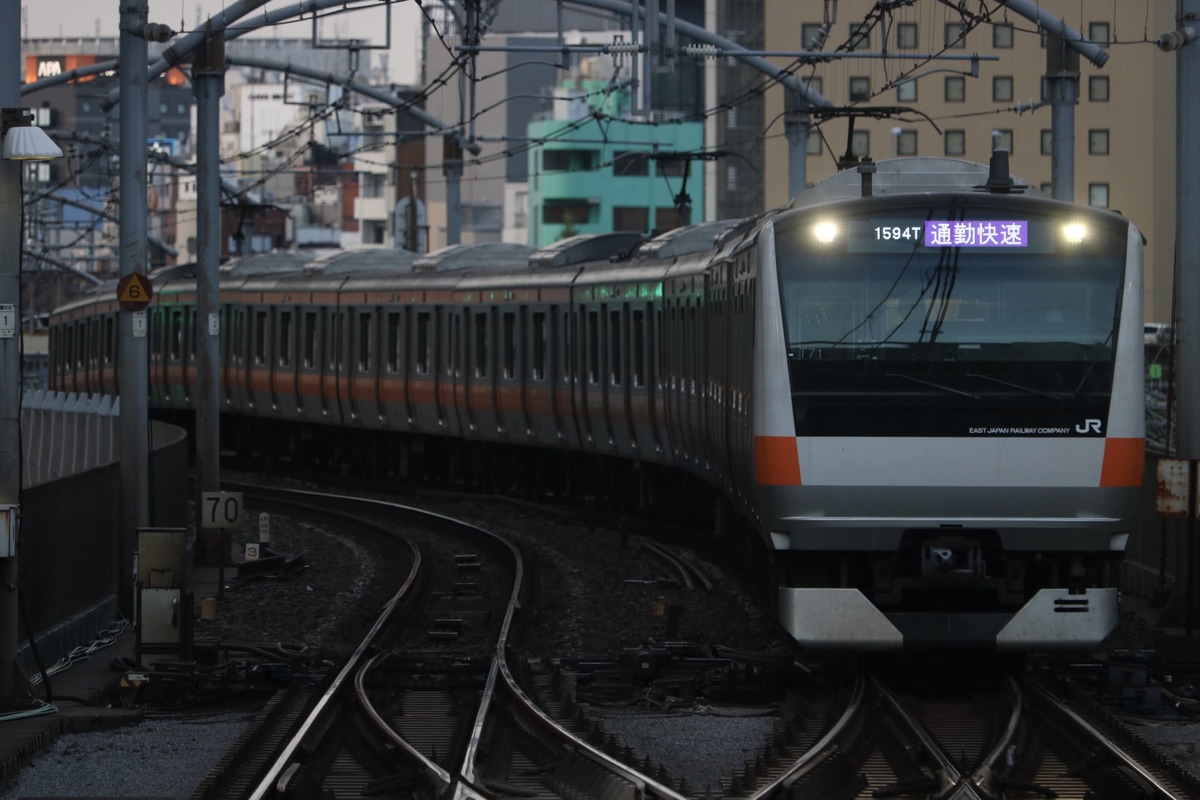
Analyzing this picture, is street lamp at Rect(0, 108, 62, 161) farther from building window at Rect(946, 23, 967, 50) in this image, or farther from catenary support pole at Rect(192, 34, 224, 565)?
catenary support pole at Rect(192, 34, 224, 565)

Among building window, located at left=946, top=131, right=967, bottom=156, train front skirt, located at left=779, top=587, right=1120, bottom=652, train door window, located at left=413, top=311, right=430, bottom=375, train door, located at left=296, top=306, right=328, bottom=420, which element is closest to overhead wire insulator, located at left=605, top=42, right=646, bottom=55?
train front skirt, located at left=779, top=587, right=1120, bottom=652

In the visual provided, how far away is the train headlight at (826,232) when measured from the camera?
35.7 ft

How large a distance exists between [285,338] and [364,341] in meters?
2.64

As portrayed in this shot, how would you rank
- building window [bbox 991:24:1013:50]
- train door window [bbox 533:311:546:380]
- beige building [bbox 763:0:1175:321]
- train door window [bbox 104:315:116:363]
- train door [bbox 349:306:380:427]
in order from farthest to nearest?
beige building [bbox 763:0:1175:321], building window [bbox 991:24:1013:50], train door window [bbox 104:315:116:363], train door [bbox 349:306:380:427], train door window [bbox 533:311:546:380]

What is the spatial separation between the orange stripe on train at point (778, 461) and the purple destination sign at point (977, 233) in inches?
51.0

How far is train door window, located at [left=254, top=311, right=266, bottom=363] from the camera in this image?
32.8 meters

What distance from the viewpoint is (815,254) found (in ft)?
35.8

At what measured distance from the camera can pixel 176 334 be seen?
35.1 meters

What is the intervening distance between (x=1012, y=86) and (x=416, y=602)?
59881 mm

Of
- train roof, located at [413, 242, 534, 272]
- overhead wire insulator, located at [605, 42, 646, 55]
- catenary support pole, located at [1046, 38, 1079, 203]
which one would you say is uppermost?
overhead wire insulator, located at [605, 42, 646, 55]

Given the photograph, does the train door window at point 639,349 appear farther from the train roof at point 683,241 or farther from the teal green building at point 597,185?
the teal green building at point 597,185

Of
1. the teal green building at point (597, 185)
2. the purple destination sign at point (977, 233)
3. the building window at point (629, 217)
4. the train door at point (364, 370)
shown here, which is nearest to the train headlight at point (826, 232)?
the purple destination sign at point (977, 233)

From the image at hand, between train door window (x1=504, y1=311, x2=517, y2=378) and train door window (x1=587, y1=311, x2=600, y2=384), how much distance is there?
2.29m

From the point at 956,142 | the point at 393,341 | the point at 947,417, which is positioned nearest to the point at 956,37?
the point at 393,341
